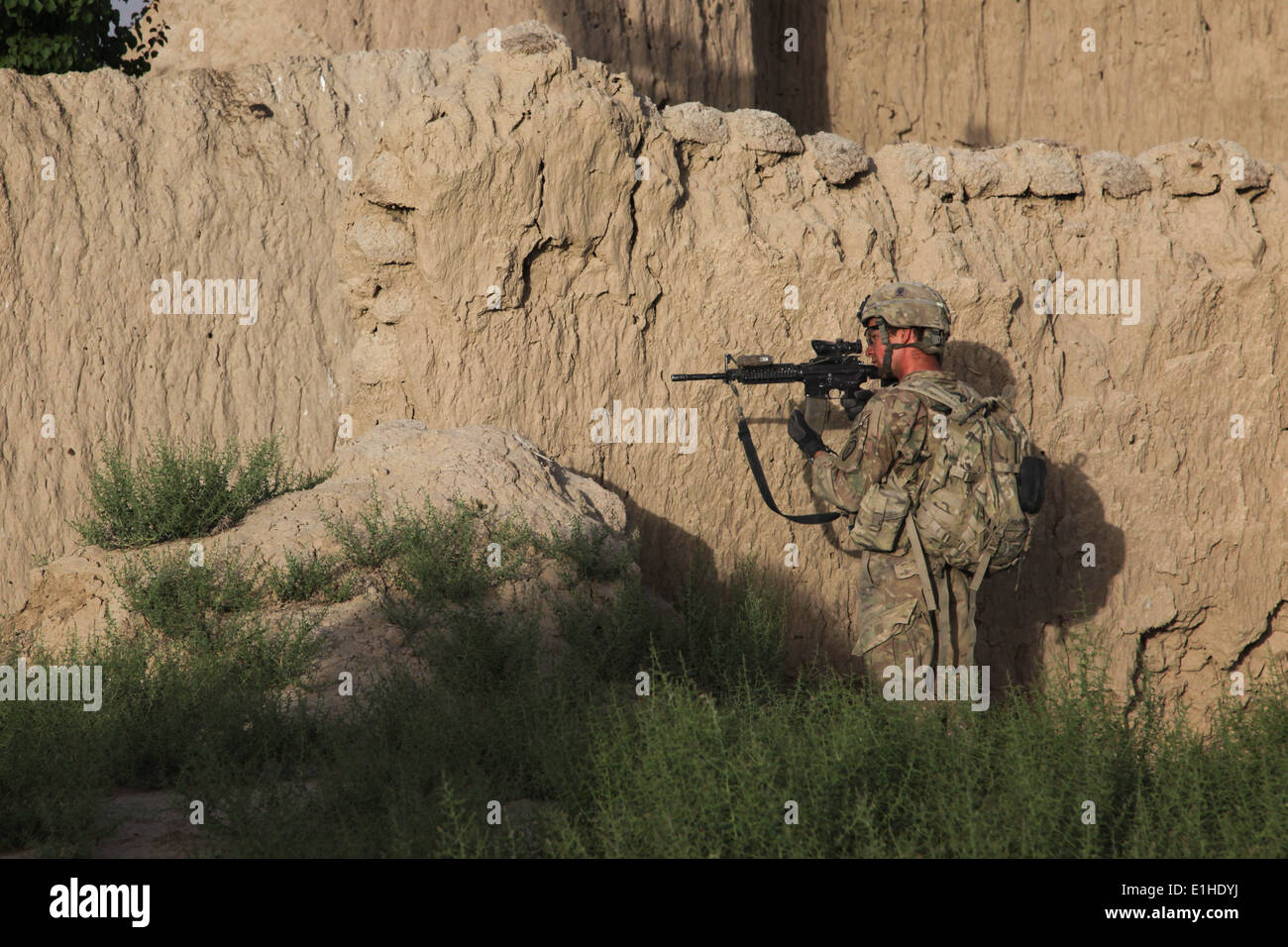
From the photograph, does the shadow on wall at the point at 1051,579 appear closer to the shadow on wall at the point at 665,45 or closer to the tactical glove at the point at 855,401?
the tactical glove at the point at 855,401

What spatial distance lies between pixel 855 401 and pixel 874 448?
544mm

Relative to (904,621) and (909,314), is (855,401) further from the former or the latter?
(904,621)

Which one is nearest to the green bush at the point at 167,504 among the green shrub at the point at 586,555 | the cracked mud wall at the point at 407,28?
the green shrub at the point at 586,555

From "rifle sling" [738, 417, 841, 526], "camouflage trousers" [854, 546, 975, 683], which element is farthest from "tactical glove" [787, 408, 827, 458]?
"camouflage trousers" [854, 546, 975, 683]

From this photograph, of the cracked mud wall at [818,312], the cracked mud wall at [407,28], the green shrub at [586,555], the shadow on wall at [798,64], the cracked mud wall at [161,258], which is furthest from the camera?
the shadow on wall at [798,64]

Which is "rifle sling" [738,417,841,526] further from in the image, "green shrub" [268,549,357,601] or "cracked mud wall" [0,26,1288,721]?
"green shrub" [268,549,357,601]

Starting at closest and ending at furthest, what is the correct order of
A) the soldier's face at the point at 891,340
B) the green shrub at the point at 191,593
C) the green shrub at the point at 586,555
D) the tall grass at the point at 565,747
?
the tall grass at the point at 565,747 < the green shrub at the point at 191,593 < the green shrub at the point at 586,555 < the soldier's face at the point at 891,340

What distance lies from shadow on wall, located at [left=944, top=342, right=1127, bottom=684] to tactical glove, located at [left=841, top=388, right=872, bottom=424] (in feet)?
6.26

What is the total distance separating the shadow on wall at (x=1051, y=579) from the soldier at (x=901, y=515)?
5.97 feet

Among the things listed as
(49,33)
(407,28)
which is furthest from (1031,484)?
(49,33)

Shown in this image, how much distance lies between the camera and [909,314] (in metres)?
5.36

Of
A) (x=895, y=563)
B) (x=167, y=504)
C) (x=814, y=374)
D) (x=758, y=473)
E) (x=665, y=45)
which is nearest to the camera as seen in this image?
(x=895, y=563)

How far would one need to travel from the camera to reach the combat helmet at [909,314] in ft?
17.6

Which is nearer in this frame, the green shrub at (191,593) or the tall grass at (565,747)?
the tall grass at (565,747)
